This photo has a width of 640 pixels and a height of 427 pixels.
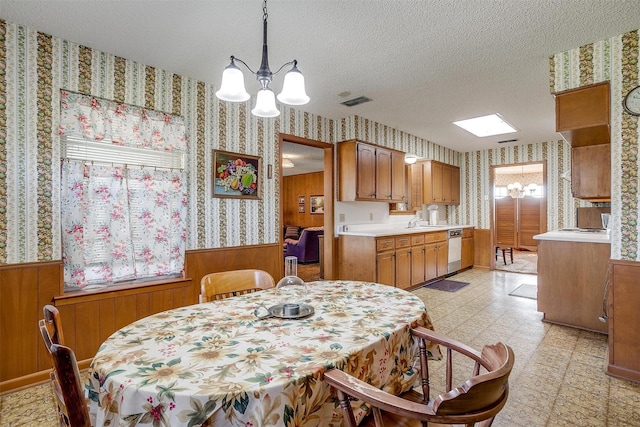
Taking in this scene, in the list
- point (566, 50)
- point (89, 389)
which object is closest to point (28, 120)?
point (89, 389)

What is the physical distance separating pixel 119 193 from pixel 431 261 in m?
4.47

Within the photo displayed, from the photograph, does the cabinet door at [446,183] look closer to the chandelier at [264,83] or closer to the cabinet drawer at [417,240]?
the cabinet drawer at [417,240]

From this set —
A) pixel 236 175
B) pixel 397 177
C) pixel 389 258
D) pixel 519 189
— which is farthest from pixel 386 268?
pixel 519 189

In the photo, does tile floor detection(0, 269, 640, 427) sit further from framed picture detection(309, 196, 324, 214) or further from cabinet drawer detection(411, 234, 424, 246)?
framed picture detection(309, 196, 324, 214)

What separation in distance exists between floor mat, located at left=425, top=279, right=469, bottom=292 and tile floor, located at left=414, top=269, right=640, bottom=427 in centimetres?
43

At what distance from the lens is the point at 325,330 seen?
124cm

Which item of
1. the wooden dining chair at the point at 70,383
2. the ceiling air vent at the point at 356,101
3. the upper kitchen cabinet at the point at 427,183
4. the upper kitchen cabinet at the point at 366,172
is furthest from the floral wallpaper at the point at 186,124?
the upper kitchen cabinet at the point at 427,183

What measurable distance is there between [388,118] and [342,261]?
2.15 metres

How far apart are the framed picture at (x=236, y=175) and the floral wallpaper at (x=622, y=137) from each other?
3118 millimetres

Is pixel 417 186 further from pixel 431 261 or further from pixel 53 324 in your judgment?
pixel 53 324

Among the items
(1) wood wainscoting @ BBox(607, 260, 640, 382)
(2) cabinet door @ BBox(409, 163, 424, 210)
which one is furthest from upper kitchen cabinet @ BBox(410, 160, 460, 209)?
(1) wood wainscoting @ BBox(607, 260, 640, 382)

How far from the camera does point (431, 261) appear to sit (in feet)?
17.2

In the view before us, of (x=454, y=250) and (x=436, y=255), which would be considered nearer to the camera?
(x=436, y=255)

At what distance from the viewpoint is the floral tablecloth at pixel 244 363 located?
0.83 metres
